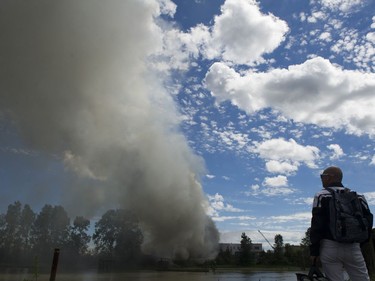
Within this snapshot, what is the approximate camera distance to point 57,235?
89.6 metres

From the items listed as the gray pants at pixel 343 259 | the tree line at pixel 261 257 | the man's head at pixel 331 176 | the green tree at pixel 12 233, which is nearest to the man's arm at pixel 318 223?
the gray pants at pixel 343 259

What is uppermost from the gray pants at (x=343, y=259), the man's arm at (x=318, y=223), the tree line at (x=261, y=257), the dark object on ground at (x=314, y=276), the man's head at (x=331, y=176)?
the tree line at (x=261, y=257)

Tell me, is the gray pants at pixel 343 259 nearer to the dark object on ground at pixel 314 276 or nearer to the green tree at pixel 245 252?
the dark object on ground at pixel 314 276

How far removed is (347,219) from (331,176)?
76 centimetres

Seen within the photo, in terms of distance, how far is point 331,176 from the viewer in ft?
17.5

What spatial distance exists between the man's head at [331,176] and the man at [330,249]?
335mm

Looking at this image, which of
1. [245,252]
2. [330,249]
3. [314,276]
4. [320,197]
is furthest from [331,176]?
[245,252]

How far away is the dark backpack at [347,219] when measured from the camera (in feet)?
15.3

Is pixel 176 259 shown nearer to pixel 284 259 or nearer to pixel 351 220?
pixel 284 259

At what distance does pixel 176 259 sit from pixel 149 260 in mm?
11589

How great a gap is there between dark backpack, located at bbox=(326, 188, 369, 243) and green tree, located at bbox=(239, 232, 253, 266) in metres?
126

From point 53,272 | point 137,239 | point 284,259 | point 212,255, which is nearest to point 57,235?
point 137,239

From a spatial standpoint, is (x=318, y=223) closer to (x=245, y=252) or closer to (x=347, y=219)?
(x=347, y=219)

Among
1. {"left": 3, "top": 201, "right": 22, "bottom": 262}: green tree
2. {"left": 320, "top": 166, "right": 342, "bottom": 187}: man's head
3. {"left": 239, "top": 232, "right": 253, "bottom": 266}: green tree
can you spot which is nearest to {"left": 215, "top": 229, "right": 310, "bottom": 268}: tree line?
{"left": 239, "top": 232, "right": 253, "bottom": 266}: green tree
